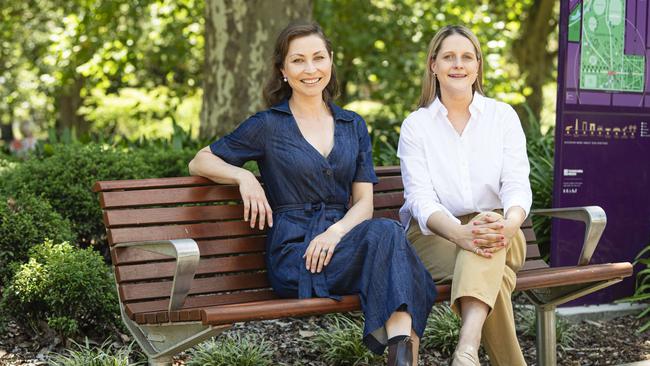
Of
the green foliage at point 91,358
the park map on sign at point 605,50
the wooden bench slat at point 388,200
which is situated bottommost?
the green foliage at point 91,358

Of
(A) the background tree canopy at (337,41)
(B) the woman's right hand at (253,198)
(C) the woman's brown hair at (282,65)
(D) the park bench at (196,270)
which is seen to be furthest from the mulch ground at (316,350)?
(A) the background tree canopy at (337,41)

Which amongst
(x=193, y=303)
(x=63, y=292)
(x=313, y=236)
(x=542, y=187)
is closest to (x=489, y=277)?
(x=313, y=236)

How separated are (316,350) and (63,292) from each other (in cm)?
124

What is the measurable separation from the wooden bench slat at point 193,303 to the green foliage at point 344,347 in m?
0.63

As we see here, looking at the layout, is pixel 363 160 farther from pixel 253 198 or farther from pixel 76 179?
pixel 76 179

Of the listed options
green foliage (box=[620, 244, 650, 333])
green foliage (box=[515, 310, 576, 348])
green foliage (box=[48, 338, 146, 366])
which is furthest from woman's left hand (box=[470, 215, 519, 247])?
green foliage (box=[620, 244, 650, 333])

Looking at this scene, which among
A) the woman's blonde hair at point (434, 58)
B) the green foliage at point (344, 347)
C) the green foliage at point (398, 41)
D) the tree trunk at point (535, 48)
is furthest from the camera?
the tree trunk at point (535, 48)

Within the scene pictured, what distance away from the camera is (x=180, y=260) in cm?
298

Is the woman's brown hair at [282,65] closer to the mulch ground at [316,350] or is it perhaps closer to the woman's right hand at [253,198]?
the woman's right hand at [253,198]

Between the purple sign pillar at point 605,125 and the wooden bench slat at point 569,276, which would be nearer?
the wooden bench slat at point 569,276

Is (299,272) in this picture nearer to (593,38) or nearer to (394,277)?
(394,277)

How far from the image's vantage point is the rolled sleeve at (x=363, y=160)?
3.78 m

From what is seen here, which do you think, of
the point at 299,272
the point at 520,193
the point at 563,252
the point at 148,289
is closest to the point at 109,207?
the point at 148,289

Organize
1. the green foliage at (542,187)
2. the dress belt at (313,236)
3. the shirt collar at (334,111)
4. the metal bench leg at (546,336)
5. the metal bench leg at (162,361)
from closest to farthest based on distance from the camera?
the metal bench leg at (162,361) < the dress belt at (313,236) < the shirt collar at (334,111) < the metal bench leg at (546,336) < the green foliage at (542,187)
